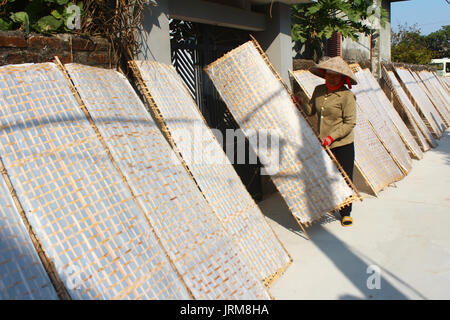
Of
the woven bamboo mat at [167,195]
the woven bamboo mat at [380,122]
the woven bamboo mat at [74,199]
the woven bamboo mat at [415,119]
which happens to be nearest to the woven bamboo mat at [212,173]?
the woven bamboo mat at [167,195]

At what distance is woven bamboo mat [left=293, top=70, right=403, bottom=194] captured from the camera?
4871 mm

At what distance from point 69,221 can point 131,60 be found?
166cm

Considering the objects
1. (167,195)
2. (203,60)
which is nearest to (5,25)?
(167,195)

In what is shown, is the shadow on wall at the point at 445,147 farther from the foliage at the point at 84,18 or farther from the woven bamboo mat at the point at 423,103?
the foliage at the point at 84,18

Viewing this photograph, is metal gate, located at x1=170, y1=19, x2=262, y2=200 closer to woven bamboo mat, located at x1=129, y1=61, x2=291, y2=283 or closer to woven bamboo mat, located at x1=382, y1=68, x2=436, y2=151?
woven bamboo mat, located at x1=129, y1=61, x2=291, y2=283

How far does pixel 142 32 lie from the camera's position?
10.6ft

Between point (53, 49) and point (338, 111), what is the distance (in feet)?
8.66

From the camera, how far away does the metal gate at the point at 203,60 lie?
174 inches

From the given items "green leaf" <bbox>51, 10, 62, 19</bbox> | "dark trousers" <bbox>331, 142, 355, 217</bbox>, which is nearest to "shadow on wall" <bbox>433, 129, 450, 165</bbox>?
"dark trousers" <bbox>331, 142, 355, 217</bbox>

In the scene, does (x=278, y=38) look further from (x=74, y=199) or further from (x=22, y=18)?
(x=74, y=199)

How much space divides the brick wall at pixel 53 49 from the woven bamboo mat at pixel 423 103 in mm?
7562

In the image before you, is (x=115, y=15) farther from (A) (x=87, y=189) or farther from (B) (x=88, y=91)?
(A) (x=87, y=189)

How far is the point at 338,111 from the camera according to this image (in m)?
3.87

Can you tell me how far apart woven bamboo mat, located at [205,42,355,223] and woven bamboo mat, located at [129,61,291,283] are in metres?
0.56
